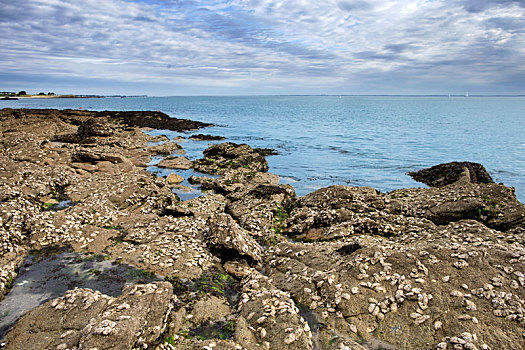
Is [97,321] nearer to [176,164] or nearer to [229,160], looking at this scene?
[176,164]

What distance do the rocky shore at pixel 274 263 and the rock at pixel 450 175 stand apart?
731 cm

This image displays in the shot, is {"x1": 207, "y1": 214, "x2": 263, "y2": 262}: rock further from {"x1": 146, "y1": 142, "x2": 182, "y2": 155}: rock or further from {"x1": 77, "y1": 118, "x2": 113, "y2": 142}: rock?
{"x1": 77, "y1": 118, "x2": 113, "y2": 142}: rock

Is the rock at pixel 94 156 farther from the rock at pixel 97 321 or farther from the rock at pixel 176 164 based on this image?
the rock at pixel 97 321

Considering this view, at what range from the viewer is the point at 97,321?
6.65 meters

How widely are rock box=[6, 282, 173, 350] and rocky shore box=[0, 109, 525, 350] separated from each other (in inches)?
1.2

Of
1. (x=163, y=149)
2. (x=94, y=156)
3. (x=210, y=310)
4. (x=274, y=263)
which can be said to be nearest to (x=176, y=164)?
(x=94, y=156)

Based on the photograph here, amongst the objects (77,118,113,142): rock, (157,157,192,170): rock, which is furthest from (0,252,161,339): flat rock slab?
(77,118,113,142): rock

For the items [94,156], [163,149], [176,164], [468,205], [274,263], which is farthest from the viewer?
[163,149]

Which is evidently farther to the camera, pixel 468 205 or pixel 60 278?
pixel 468 205

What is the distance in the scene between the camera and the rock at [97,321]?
639cm

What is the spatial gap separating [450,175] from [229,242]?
19965 millimetres

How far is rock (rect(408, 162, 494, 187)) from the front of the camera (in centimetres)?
2318

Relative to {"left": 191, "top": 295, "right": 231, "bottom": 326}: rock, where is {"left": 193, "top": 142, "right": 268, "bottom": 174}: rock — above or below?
above

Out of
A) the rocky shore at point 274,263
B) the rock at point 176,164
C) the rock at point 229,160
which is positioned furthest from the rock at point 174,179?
the rock at point 176,164
